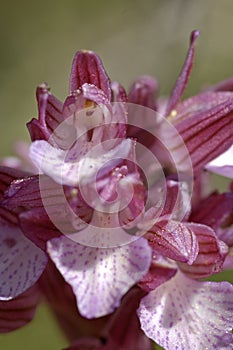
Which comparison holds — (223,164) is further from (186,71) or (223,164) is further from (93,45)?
(93,45)

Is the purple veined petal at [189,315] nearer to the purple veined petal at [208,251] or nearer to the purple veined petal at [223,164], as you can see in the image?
the purple veined petal at [208,251]

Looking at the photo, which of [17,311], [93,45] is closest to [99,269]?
[17,311]

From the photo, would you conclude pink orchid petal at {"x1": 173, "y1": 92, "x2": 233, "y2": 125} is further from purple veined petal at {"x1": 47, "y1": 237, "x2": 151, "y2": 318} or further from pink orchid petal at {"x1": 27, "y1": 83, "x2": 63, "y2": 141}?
purple veined petal at {"x1": 47, "y1": 237, "x2": 151, "y2": 318}

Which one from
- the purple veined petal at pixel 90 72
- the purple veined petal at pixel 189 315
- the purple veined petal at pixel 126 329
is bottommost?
the purple veined petal at pixel 126 329

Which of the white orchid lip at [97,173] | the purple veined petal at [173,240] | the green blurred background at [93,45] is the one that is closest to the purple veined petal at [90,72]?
the white orchid lip at [97,173]

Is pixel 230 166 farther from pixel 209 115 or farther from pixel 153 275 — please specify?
pixel 153 275

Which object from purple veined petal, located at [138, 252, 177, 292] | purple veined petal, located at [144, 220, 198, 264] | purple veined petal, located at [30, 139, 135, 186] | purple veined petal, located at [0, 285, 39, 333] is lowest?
purple veined petal, located at [0, 285, 39, 333]

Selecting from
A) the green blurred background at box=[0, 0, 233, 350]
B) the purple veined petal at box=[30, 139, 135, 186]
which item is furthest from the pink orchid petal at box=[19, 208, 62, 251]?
the green blurred background at box=[0, 0, 233, 350]
